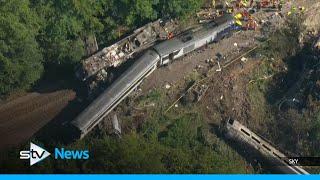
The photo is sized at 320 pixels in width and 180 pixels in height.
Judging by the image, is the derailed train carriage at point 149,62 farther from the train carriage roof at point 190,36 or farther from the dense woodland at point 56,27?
the dense woodland at point 56,27

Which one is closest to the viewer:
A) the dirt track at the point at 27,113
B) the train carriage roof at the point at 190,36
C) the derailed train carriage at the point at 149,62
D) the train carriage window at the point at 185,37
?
the derailed train carriage at the point at 149,62

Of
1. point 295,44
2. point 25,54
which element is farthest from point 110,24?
point 295,44

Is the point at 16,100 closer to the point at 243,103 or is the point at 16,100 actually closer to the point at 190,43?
the point at 190,43

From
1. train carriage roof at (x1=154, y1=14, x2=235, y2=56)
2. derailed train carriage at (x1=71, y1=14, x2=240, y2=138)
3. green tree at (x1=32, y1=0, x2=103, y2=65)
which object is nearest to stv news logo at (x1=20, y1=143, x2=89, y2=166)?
derailed train carriage at (x1=71, y1=14, x2=240, y2=138)

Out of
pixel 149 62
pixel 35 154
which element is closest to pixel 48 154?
pixel 35 154

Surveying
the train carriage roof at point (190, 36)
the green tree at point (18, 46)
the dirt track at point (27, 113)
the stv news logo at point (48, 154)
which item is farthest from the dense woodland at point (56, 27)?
the stv news logo at point (48, 154)

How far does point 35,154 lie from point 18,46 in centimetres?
737

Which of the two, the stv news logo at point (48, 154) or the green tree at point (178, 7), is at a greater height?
the green tree at point (178, 7)

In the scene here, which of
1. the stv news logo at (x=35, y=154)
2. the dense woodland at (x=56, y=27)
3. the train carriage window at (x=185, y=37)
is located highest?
the dense woodland at (x=56, y=27)

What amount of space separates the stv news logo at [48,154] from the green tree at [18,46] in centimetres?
593

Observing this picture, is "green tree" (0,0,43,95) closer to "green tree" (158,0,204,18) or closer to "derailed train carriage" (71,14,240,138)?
"derailed train carriage" (71,14,240,138)

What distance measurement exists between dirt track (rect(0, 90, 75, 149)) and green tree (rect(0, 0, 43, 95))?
4.04ft

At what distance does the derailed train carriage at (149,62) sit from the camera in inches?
1226

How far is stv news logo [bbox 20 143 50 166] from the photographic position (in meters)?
27.9
